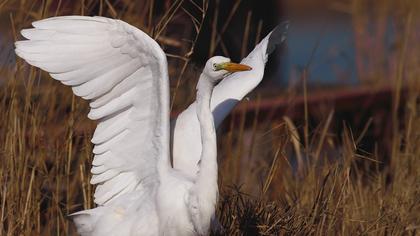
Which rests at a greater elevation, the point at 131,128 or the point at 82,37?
the point at 82,37

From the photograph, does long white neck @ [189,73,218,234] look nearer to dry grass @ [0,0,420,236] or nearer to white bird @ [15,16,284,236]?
white bird @ [15,16,284,236]

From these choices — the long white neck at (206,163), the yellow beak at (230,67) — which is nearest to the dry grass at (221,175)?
the long white neck at (206,163)

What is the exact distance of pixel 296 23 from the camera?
51.9 feet

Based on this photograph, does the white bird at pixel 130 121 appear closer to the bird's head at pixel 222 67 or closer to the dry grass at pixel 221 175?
the bird's head at pixel 222 67

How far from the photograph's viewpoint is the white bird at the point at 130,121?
303cm

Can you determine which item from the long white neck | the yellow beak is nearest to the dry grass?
the long white neck

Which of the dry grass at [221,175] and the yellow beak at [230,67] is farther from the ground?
the yellow beak at [230,67]

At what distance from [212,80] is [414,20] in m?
2.81

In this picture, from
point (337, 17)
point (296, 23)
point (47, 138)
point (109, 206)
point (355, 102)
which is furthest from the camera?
point (296, 23)

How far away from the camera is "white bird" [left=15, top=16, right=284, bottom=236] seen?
3033 millimetres

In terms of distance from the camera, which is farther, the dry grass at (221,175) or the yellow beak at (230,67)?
the dry grass at (221,175)

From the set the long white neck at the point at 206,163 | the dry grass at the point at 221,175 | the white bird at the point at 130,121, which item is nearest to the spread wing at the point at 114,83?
the white bird at the point at 130,121

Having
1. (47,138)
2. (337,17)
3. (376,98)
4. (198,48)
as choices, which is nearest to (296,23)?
(337,17)

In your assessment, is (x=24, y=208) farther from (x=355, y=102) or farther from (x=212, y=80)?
(x=355, y=102)
